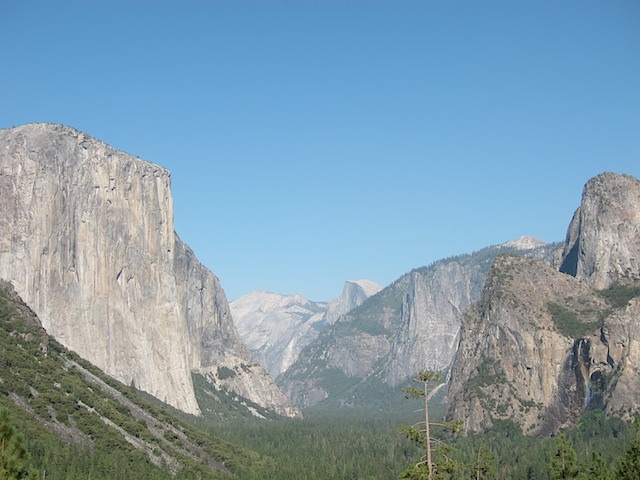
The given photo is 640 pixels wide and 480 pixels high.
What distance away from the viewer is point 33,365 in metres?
173

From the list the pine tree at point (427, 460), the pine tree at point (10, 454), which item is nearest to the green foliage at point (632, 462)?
the pine tree at point (427, 460)

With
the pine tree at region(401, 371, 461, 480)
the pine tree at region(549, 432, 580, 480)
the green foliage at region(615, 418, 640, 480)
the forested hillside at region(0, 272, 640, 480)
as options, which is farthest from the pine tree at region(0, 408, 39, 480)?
the forested hillside at region(0, 272, 640, 480)

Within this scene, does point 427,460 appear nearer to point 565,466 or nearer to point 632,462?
point 632,462

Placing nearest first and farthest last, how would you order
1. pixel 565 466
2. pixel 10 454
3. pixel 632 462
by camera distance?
pixel 10 454, pixel 632 462, pixel 565 466

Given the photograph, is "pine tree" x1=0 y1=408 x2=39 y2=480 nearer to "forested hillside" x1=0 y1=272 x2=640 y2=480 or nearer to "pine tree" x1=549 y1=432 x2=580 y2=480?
"pine tree" x1=549 y1=432 x2=580 y2=480

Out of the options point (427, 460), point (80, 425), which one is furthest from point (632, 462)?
point (80, 425)

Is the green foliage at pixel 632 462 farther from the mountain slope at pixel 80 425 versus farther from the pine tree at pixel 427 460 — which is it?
the mountain slope at pixel 80 425

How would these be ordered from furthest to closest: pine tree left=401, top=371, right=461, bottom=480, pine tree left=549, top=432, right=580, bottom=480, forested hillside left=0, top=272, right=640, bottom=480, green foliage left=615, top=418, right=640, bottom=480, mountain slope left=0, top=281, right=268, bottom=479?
mountain slope left=0, top=281, right=268, bottom=479, forested hillside left=0, top=272, right=640, bottom=480, pine tree left=549, top=432, right=580, bottom=480, green foliage left=615, top=418, right=640, bottom=480, pine tree left=401, top=371, right=461, bottom=480

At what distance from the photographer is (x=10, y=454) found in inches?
2384

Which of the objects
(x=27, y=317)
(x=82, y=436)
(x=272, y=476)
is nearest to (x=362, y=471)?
(x=272, y=476)

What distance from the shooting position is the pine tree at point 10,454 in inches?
2370

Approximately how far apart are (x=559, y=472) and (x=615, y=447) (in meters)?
109

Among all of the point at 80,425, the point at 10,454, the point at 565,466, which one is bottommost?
the point at 565,466

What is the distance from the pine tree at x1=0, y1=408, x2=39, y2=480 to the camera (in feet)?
197
